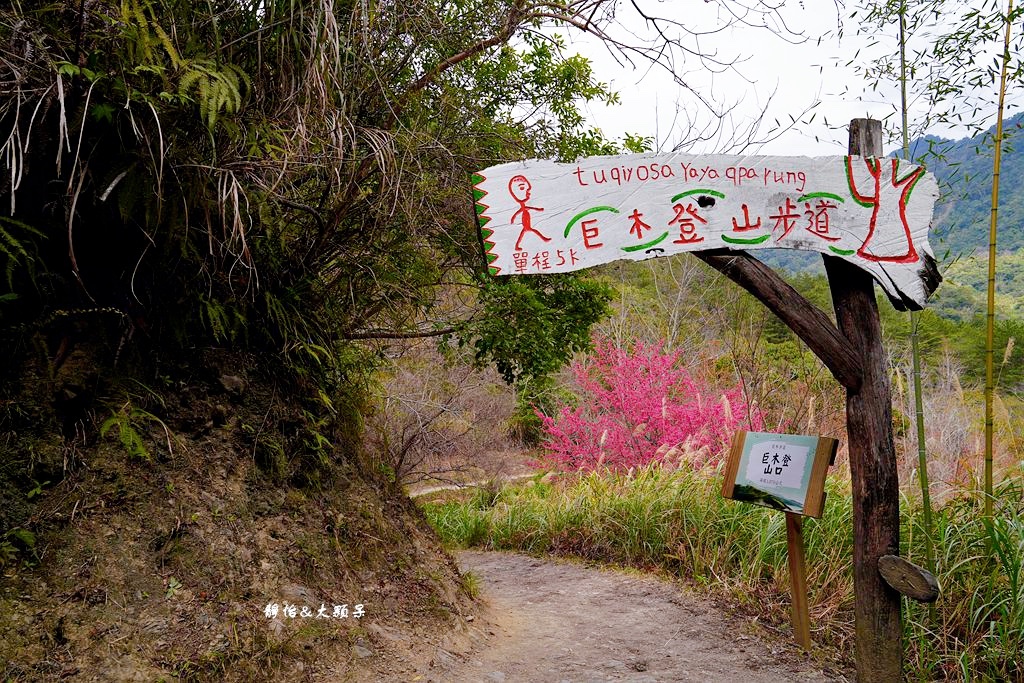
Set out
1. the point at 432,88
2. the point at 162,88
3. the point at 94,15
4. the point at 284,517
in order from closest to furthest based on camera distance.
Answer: the point at 94,15 < the point at 162,88 < the point at 284,517 < the point at 432,88

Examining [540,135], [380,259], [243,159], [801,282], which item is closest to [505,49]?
[540,135]

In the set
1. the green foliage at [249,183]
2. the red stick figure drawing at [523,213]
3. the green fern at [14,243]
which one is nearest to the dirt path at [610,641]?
the green foliage at [249,183]

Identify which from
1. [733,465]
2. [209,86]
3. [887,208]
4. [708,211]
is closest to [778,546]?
[733,465]

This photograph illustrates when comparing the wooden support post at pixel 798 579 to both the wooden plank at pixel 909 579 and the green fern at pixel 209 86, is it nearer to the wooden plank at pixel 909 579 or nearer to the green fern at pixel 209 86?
the wooden plank at pixel 909 579

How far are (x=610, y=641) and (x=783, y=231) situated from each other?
8.25 feet

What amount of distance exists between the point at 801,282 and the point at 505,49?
2045cm

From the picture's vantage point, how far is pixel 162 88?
268 centimetres

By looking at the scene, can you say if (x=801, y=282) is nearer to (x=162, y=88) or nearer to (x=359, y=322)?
(x=359, y=322)

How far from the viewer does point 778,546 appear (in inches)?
180

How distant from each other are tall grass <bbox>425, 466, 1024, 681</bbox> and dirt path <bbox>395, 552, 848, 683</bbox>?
0.34 metres

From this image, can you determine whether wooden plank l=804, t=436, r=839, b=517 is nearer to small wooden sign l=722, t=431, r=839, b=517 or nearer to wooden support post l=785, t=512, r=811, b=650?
small wooden sign l=722, t=431, r=839, b=517

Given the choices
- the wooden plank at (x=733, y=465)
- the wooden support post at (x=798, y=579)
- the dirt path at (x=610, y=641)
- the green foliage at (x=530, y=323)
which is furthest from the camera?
the green foliage at (x=530, y=323)

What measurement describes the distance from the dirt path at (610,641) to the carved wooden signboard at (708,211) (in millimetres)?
2011

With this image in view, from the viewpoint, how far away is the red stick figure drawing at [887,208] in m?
2.91
